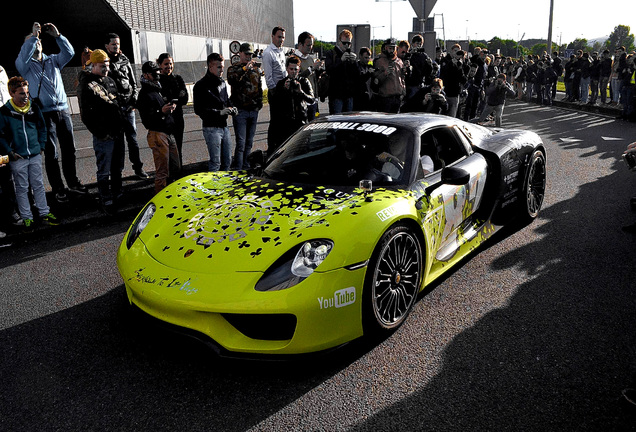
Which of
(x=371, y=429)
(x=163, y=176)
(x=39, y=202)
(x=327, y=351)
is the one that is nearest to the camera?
(x=371, y=429)

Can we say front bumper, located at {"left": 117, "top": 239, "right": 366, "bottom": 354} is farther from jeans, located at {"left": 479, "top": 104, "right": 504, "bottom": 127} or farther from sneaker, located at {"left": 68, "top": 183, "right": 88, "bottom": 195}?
jeans, located at {"left": 479, "top": 104, "right": 504, "bottom": 127}

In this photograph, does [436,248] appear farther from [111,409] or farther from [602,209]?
[602,209]

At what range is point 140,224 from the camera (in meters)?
3.54

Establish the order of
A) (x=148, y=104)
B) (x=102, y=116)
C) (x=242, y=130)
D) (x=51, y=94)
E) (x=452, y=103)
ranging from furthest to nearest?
1. (x=452, y=103)
2. (x=242, y=130)
3. (x=51, y=94)
4. (x=148, y=104)
5. (x=102, y=116)

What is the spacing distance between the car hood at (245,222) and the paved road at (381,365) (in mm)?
478

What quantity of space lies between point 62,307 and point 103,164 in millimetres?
2567

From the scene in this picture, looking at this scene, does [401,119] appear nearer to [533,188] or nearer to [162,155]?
[533,188]

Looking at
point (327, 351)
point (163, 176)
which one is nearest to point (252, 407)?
point (327, 351)

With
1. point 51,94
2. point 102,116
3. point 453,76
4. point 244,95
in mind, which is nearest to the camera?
point 102,116

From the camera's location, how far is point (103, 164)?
5.80 metres

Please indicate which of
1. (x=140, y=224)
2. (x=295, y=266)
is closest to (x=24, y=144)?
(x=140, y=224)

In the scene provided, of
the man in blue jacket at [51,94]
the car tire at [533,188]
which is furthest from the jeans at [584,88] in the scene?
the man in blue jacket at [51,94]

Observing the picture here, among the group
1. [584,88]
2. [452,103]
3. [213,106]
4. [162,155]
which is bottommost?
[162,155]

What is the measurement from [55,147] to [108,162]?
2.47ft
